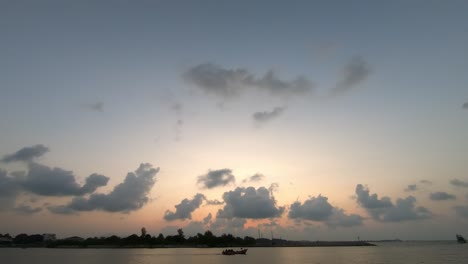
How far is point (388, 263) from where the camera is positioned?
116m

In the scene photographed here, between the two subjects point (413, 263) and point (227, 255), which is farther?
point (227, 255)

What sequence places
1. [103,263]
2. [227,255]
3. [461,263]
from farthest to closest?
[227,255] < [103,263] < [461,263]

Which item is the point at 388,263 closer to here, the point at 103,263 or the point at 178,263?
the point at 178,263

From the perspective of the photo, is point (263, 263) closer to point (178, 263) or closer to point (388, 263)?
point (178, 263)

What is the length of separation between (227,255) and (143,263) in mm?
64105

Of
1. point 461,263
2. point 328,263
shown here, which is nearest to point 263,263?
point 328,263

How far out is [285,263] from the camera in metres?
125

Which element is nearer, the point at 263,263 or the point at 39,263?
the point at 39,263

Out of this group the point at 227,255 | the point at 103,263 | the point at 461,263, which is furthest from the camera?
the point at 227,255

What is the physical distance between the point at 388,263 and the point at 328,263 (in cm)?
1817

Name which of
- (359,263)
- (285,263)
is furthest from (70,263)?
(359,263)

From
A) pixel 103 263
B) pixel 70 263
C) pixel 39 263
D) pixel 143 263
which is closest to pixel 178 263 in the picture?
pixel 143 263

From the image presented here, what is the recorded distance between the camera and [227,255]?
180 m

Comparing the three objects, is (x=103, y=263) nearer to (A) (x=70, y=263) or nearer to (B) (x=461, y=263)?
(A) (x=70, y=263)
